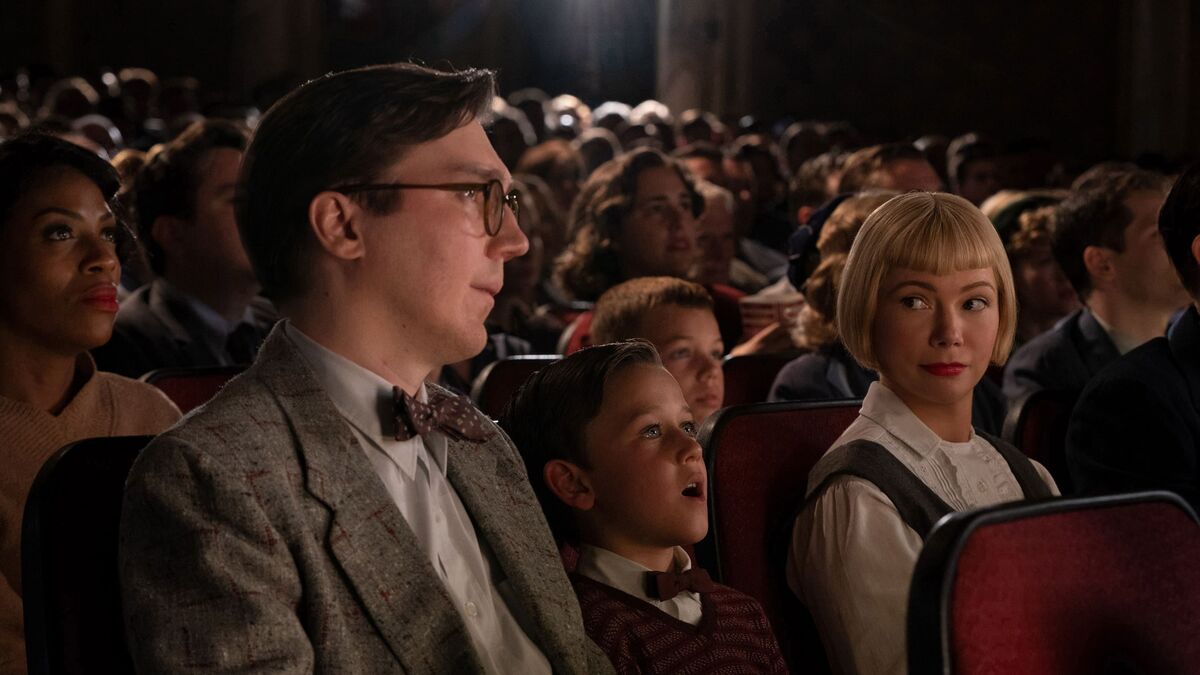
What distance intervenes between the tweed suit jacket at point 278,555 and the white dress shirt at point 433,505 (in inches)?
1.2

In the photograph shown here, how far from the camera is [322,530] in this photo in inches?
62.2

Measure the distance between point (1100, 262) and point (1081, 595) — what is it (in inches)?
91.0

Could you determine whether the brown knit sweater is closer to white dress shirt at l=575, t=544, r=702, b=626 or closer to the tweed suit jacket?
the tweed suit jacket

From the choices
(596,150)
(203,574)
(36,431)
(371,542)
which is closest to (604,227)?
(36,431)

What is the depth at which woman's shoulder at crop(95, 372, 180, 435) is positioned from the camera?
249 cm

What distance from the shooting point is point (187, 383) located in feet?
9.52

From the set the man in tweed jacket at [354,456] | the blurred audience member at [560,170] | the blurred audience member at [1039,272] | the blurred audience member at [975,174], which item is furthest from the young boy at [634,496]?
the blurred audience member at [975,174]

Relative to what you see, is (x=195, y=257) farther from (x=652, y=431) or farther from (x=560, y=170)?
(x=560, y=170)

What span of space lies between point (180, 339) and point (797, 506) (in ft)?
6.34

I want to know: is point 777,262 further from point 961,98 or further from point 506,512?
point 961,98

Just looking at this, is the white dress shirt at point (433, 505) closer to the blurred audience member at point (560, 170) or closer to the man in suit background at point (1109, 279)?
the man in suit background at point (1109, 279)

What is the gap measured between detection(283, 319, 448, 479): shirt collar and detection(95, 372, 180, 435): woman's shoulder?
87cm

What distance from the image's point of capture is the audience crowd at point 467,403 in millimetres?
1557

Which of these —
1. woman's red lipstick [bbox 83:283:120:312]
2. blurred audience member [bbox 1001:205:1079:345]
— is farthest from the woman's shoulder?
blurred audience member [bbox 1001:205:1079:345]
